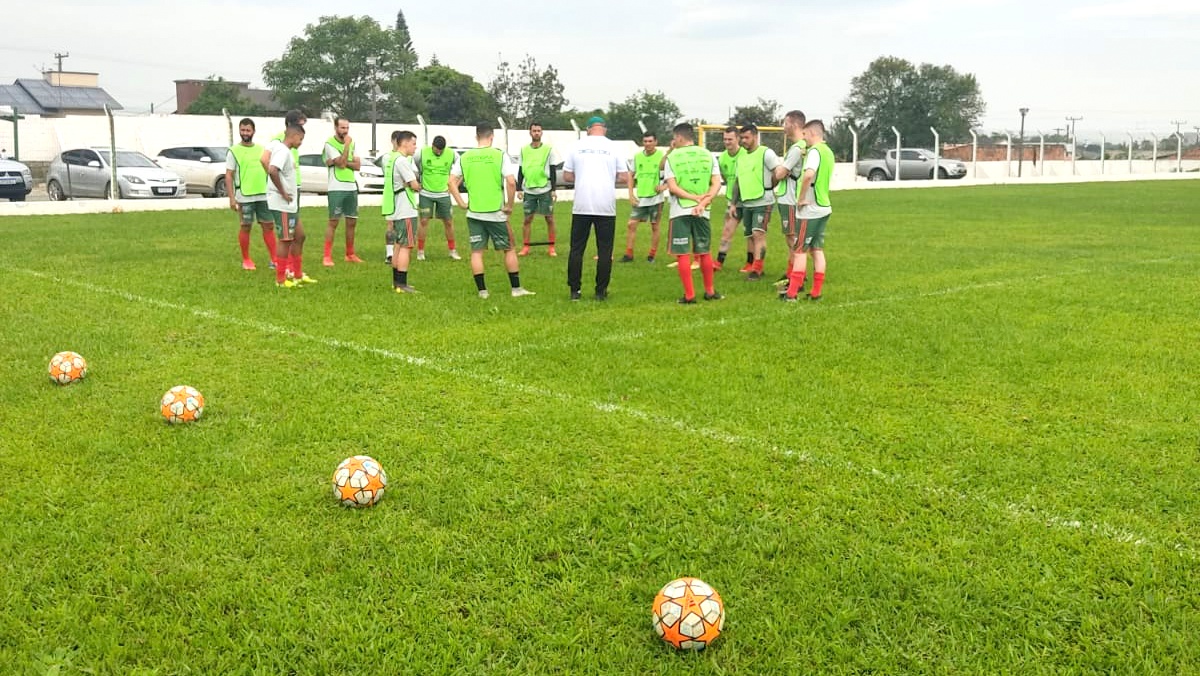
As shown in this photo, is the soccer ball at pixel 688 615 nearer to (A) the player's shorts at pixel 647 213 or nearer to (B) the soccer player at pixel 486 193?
(B) the soccer player at pixel 486 193

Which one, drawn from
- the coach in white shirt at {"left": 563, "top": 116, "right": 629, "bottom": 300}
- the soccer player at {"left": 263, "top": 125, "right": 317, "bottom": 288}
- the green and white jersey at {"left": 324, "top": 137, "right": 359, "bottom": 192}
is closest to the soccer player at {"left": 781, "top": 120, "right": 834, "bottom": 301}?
the coach in white shirt at {"left": 563, "top": 116, "right": 629, "bottom": 300}

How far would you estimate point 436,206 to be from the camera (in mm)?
12156

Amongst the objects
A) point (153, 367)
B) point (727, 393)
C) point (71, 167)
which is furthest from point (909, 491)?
point (71, 167)

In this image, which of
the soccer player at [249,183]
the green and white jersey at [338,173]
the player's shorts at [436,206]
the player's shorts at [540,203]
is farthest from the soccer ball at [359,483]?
the player's shorts at [540,203]

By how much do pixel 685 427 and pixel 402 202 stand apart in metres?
6.46

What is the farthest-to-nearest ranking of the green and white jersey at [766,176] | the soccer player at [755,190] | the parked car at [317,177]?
1. the parked car at [317,177]
2. the soccer player at [755,190]
3. the green and white jersey at [766,176]

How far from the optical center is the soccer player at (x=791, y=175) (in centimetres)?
881

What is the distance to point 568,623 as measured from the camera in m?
3.04

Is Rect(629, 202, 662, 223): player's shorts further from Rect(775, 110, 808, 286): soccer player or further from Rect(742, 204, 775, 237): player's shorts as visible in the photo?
Rect(775, 110, 808, 286): soccer player

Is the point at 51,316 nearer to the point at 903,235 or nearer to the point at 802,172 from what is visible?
the point at 802,172

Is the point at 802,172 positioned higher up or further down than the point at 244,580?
higher up

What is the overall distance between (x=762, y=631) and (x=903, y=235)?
44.7 ft

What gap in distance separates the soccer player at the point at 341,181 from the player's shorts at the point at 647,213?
3.62 metres

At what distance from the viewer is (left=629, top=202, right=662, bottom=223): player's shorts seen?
11859 millimetres
